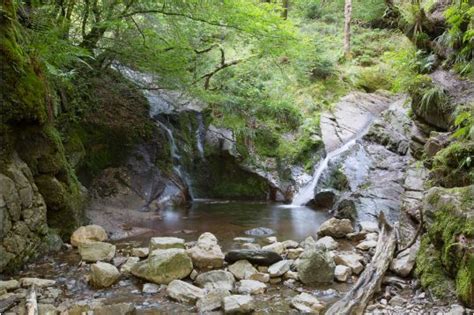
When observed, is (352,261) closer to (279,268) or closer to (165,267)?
(279,268)

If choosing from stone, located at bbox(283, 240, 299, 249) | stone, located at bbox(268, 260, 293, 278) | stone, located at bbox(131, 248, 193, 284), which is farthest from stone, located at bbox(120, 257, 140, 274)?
stone, located at bbox(283, 240, 299, 249)

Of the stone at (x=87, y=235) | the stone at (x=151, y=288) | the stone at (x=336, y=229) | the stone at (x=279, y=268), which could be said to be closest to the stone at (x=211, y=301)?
the stone at (x=151, y=288)

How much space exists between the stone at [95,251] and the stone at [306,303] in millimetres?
2567

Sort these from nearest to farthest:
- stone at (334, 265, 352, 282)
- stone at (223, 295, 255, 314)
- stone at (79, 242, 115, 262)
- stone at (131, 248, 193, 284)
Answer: stone at (223, 295, 255, 314) < stone at (131, 248, 193, 284) < stone at (334, 265, 352, 282) < stone at (79, 242, 115, 262)

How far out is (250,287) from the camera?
4.39m

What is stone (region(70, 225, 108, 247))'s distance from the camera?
5738 millimetres

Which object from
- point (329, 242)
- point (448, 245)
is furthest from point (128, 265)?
point (448, 245)

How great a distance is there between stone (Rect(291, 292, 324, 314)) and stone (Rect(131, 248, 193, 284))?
133 centimetres

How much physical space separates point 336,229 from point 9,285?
4723 mm

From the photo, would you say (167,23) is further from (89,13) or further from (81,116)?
(81,116)

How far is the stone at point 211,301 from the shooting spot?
388 centimetres

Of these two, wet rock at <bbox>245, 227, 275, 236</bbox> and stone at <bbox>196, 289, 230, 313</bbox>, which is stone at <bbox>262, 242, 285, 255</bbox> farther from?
stone at <bbox>196, 289, 230, 313</bbox>

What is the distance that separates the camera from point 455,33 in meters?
8.24

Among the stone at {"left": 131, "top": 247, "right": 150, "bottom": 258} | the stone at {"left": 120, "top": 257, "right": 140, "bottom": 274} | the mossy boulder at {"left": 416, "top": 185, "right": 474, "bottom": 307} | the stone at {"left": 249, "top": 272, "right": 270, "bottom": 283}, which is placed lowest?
the stone at {"left": 249, "top": 272, "right": 270, "bottom": 283}
